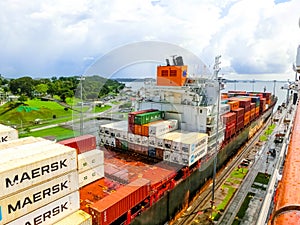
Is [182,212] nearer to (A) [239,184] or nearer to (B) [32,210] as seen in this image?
(A) [239,184]

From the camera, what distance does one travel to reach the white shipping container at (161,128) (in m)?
15.9

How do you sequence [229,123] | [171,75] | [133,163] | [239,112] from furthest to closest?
[239,112] < [229,123] < [171,75] < [133,163]

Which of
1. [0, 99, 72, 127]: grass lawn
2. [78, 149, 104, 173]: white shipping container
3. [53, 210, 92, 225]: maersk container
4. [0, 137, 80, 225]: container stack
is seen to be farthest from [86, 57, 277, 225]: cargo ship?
[0, 99, 72, 127]: grass lawn

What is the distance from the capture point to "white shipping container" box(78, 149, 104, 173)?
40.3 feet

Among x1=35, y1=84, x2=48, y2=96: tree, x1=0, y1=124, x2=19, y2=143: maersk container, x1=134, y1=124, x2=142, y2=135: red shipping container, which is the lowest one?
x1=134, y1=124, x2=142, y2=135: red shipping container

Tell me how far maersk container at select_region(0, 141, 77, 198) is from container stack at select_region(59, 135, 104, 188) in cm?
357

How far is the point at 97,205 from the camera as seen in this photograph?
31.9 ft

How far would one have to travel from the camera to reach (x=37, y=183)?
7.61 m

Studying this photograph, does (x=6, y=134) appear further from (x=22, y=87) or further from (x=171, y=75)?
(x=22, y=87)

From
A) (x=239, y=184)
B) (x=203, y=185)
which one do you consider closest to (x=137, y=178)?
(x=203, y=185)

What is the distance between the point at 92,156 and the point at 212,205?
877 centimetres

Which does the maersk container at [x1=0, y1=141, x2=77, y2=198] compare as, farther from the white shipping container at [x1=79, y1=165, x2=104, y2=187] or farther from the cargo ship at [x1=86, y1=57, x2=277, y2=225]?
the white shipping container at [x1=79, y1=165, x2=104, y2=187]

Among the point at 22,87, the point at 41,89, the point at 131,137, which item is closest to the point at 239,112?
the point at 131,137

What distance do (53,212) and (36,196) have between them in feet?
3.46
